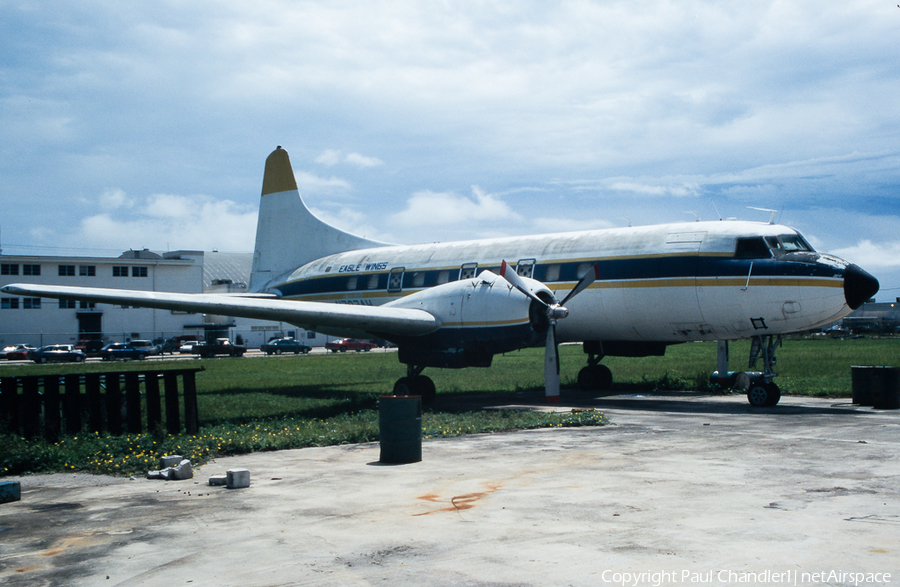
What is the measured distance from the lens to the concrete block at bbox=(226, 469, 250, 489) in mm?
8977

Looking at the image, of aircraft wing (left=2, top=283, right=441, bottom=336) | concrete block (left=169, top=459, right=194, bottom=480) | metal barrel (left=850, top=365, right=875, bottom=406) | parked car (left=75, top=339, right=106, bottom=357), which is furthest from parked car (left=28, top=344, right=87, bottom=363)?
metal barrel (left=850, top=365, right=875, bottom=406)

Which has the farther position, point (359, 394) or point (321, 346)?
point (321, 346)

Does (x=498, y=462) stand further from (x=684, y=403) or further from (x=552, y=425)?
(x=684, y=403)

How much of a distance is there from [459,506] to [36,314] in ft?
230

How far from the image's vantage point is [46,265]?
67.7m

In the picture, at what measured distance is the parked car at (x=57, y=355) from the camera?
51047 mm

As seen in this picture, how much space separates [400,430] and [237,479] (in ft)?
8.13

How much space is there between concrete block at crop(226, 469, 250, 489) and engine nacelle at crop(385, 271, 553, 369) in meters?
8.50

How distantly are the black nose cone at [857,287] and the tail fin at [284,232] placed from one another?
1696cm

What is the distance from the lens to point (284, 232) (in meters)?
29.2

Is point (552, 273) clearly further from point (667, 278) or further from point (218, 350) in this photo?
point (218, 350)

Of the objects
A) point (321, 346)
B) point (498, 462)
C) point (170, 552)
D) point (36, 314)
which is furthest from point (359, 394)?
point (321, 346)

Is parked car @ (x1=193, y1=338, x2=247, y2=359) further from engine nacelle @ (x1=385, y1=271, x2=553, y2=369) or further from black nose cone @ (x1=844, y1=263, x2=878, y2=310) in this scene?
black nose cone @ (x1=844, y1=263, x2=878, y2=310)

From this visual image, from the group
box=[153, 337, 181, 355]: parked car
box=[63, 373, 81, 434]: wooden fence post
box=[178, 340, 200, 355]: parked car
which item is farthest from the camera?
box=[153, 337, 181, 355]: parked car
